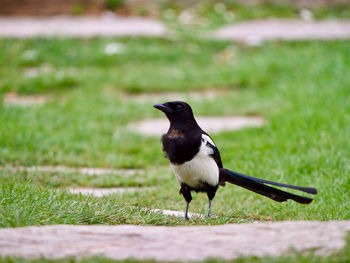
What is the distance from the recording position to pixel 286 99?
718 cm

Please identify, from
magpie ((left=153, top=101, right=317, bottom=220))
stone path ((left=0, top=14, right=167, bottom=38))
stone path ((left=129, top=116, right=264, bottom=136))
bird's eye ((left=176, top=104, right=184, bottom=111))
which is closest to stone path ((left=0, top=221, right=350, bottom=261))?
magpie ((left=153, top=101, right=317, bottom=220))

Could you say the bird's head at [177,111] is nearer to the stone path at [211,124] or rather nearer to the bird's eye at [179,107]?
the bird's eye at [179,107]

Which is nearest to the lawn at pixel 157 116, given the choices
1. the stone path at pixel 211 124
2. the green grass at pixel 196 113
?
the green grass at pixel 196 113

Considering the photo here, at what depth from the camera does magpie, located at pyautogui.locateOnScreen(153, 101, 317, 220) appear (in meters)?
3.55

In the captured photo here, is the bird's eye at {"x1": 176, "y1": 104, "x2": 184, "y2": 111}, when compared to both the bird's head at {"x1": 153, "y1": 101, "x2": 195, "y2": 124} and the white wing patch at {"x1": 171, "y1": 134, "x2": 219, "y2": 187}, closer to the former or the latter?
the bird's head at {"x1": 153, "y1": 101, "x2": 195, "y2": 124}

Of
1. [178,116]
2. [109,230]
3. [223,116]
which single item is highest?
[178,116]

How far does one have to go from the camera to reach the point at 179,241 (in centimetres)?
249

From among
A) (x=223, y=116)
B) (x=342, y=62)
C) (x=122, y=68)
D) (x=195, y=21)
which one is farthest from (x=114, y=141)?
(x=195, y=21)

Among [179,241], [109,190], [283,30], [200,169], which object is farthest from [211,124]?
[179,241]

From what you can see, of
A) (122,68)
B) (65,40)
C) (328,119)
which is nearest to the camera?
(328,119)

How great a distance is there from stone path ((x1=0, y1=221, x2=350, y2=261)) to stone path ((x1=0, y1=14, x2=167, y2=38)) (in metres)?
7.66

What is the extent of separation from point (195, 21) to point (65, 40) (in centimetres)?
243

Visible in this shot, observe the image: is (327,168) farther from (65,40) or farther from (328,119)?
(65,40)

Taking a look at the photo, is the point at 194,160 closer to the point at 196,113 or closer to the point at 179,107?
the point at 179,107
